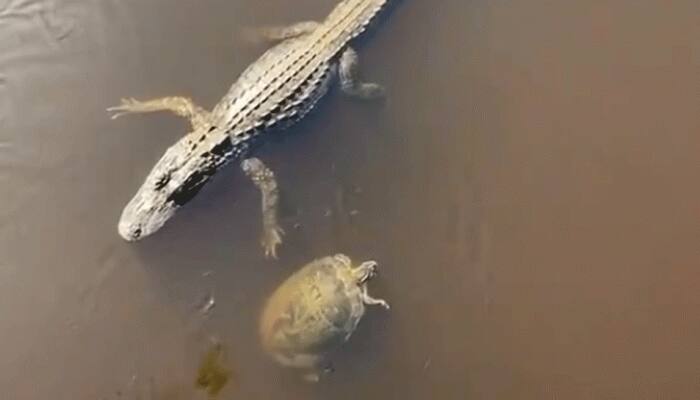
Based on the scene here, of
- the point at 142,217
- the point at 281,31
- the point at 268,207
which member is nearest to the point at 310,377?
the point at 268,207

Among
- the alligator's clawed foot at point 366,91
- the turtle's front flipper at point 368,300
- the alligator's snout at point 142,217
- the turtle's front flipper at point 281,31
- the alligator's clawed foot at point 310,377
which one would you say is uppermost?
the turtle's front flipper at point 281,31

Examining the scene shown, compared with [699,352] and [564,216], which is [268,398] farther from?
[699,352]

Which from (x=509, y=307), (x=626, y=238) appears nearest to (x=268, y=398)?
(x=509, y=307)

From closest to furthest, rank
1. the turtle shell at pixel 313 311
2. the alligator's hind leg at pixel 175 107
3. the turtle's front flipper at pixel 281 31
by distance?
the turtle shell at pixel 313 311 < the alligator's hind leg at pixel 175 107 < the turtle's front flipper at pixel 281 31

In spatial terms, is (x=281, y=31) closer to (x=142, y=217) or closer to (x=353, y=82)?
(x=353, y=82)

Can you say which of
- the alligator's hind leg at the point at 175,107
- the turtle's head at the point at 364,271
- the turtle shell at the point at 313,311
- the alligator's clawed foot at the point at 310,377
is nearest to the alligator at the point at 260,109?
the alligator's hind leg at the point at 175,107

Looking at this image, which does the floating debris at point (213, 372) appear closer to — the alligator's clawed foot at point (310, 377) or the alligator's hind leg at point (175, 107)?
the alligator's clawed foot at point (310, 377)

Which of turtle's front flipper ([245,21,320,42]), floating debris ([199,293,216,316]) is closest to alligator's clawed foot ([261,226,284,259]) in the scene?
floating debris ([199,293,216,316])
